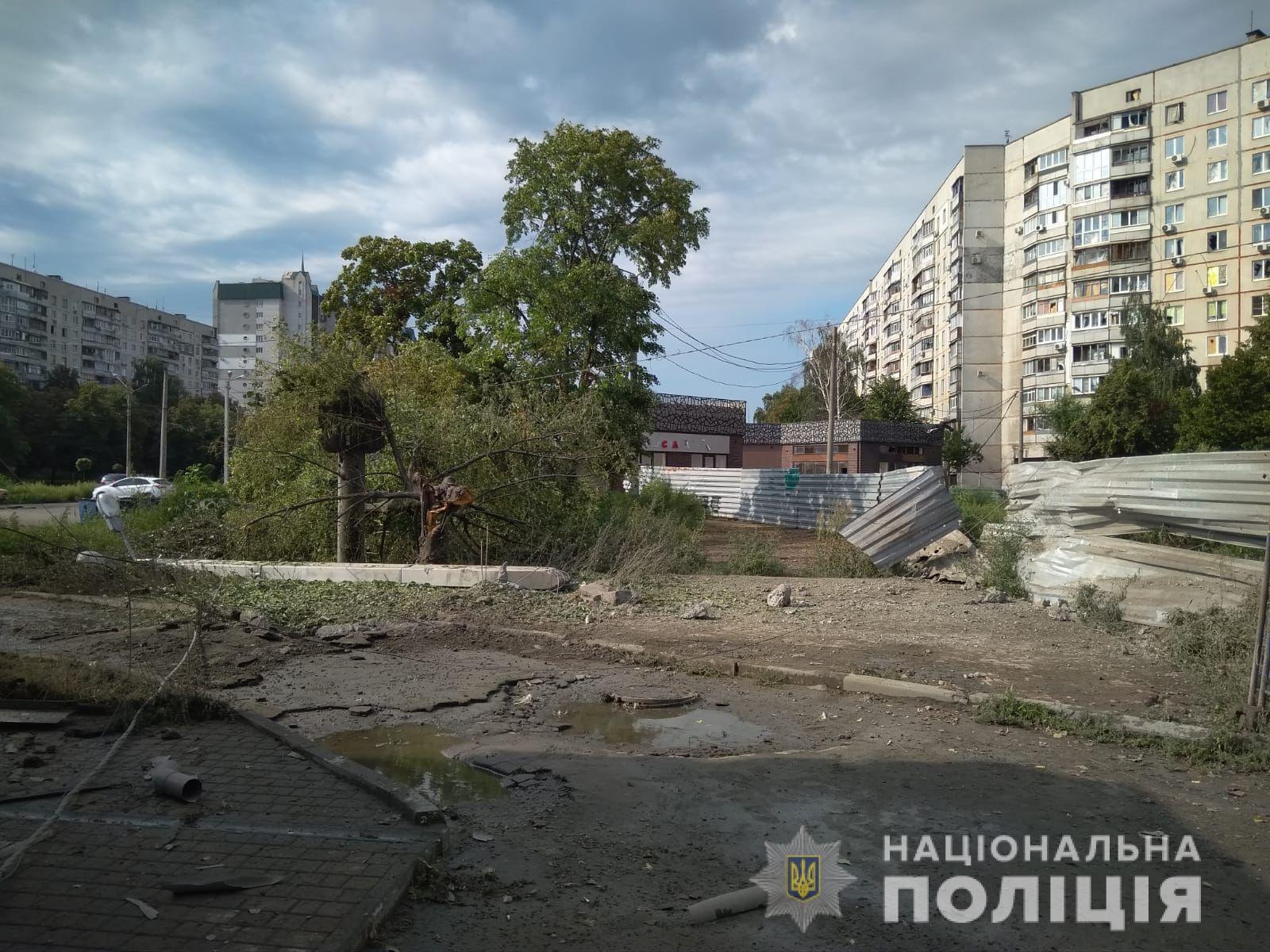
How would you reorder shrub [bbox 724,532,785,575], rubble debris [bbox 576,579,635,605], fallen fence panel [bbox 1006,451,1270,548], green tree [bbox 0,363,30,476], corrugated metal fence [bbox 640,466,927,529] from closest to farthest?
fallen fence panel [bbox 1006,451,1270,548]
rubble debris [bbox 576,579,635,605]
shrub [bbox 724,532,785,575]
corrugated metal fence [bbox 640,466,927,529]
green tree [bbox 0,363,30,476]

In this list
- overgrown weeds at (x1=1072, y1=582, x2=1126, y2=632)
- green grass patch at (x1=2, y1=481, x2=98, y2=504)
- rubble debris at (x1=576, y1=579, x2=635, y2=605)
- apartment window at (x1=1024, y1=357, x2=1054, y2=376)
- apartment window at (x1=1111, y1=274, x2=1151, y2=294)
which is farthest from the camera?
apartment window at (x1=1024, y1=357, x2=1054, y2=376)

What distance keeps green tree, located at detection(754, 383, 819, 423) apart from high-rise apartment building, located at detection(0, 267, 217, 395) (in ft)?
211

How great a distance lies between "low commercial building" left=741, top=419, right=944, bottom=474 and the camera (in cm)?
5700

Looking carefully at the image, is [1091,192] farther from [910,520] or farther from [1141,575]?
[1141,575]

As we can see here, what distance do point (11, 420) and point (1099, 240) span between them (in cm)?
6578

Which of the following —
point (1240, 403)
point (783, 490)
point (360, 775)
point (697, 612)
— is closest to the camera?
point (360, 775)

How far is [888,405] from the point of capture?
64.4 meters

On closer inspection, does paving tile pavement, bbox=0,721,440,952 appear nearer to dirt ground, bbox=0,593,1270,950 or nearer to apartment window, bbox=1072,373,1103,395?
dirt ground, bbox=0,593,1270,950

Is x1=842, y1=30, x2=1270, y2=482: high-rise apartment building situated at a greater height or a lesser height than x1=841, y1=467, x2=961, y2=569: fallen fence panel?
greater

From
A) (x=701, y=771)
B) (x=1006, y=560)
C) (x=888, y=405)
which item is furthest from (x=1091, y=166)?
(x=701, y=771)

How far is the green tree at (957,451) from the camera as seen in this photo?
194 feet

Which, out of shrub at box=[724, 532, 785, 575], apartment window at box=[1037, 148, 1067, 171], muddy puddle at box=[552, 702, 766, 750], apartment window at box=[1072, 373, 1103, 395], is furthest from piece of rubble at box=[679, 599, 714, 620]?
apartment window at box=[1037, 148, 1067, 171]

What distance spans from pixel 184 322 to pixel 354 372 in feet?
371

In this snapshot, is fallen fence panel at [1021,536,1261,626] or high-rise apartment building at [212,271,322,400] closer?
fallen fence panel at [1021,536,1261,626]
